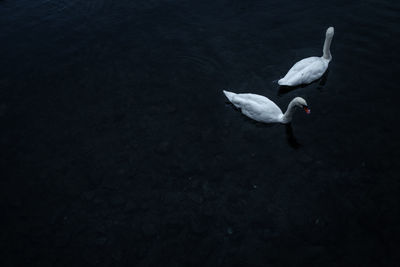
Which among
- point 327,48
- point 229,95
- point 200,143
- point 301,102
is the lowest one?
point 200,143

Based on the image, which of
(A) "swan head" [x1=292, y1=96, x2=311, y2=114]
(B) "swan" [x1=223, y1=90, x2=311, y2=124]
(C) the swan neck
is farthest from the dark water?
(A) "swan head" [x1=292, y1=96, x2=311, y2=114]

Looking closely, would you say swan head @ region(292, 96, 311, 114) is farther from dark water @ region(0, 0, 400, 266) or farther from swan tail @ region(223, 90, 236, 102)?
swan tail @ region(223, 90, 236, 102)

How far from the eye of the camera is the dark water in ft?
29.9

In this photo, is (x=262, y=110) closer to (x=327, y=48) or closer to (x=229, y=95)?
(x=229, y=95)

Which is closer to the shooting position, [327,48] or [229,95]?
[229,95]

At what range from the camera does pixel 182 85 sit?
13992 mm

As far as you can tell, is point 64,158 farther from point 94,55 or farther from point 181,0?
point 181,0

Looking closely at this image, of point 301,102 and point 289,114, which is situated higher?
point 301,102

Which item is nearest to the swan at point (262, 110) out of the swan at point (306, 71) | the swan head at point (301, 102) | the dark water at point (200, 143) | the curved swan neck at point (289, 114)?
the curved swan neck at point (289, 114)

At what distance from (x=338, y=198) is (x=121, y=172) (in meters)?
7.40

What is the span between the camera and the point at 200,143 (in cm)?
1158

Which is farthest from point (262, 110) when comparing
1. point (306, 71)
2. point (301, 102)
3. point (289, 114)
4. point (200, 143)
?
point (306, 71)

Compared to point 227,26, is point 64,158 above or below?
below

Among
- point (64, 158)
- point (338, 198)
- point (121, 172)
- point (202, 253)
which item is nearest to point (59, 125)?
point (64, 158)
